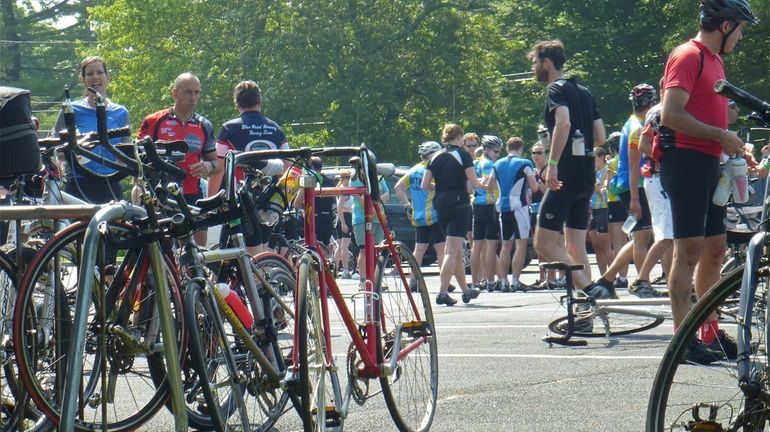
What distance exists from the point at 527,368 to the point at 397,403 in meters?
2.23

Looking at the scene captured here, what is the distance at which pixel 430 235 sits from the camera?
1622cm

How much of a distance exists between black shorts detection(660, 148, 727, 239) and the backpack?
3684 millimetres

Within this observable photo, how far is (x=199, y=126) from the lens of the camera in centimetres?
962

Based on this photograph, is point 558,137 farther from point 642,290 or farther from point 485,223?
point 485,223

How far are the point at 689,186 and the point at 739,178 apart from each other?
36 centimetres

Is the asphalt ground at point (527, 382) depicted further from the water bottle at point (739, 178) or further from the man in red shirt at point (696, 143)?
the water bottle at point (739, 178)

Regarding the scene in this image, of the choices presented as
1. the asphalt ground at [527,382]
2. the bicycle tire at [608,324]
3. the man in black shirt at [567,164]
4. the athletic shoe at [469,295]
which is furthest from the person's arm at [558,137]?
the athletic shoe at [469,295]

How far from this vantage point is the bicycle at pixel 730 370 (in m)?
4.17

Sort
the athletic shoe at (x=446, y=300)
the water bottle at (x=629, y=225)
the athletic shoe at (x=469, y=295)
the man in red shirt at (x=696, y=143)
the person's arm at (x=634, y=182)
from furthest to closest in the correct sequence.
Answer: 1. the athletic shoe at (x=469, y=295)
2. the athletic shoe at (x=446, y=300)
3. the person's arm at (x=634, y=182)
4. the water bottle at (x=629, y=225)
5. the man in red shirt at (x=696, y=143)

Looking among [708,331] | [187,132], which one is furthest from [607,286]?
[708,331]

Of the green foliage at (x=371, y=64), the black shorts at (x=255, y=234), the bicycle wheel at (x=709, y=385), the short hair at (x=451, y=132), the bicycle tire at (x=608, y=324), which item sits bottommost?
the bicycle tire at (x=608, y=324)

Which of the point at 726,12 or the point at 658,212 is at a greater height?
the point at 726,12

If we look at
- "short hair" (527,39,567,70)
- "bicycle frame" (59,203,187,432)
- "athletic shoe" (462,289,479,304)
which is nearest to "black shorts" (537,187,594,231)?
"short hair" (527,39,567,70)

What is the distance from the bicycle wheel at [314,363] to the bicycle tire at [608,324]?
14.6 ft
